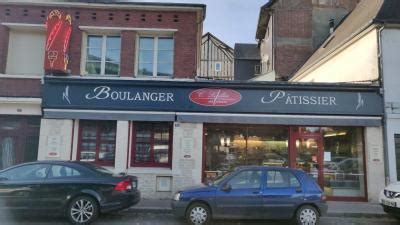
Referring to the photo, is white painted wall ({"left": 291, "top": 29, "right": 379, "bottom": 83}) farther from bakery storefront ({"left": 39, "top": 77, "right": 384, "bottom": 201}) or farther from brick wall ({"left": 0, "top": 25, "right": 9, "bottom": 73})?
brick wall ({"left": 0, "top": 25, "right": 9, "bottom": 73})

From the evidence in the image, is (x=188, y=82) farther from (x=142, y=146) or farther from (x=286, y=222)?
(x=286, y=222)

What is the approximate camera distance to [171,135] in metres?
14.5

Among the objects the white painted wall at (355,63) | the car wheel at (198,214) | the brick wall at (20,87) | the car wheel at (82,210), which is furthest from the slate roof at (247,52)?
the car wheel at (82,210)

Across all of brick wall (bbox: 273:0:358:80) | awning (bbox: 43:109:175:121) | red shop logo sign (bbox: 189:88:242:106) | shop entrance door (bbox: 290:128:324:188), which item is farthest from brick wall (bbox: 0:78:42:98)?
brick wall (bbox: 273:0:358:80)

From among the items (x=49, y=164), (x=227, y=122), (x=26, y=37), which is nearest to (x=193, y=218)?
(x=49, y=164)

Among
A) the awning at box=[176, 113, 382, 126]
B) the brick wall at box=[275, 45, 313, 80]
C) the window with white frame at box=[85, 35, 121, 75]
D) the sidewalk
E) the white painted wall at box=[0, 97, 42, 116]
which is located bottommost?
the sidewalk

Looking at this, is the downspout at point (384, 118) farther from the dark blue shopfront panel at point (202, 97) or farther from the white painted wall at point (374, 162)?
the dark blue shopfront panel at point (202, 97)

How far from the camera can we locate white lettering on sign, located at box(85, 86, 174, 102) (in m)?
14.2

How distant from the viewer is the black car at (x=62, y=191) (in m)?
9.58

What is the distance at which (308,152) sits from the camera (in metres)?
14.5

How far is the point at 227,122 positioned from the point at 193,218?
5026mm

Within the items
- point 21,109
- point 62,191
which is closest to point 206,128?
point 62,191

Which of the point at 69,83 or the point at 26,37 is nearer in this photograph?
the point at 69,83

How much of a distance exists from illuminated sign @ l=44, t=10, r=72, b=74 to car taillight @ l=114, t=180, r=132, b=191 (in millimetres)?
6099
